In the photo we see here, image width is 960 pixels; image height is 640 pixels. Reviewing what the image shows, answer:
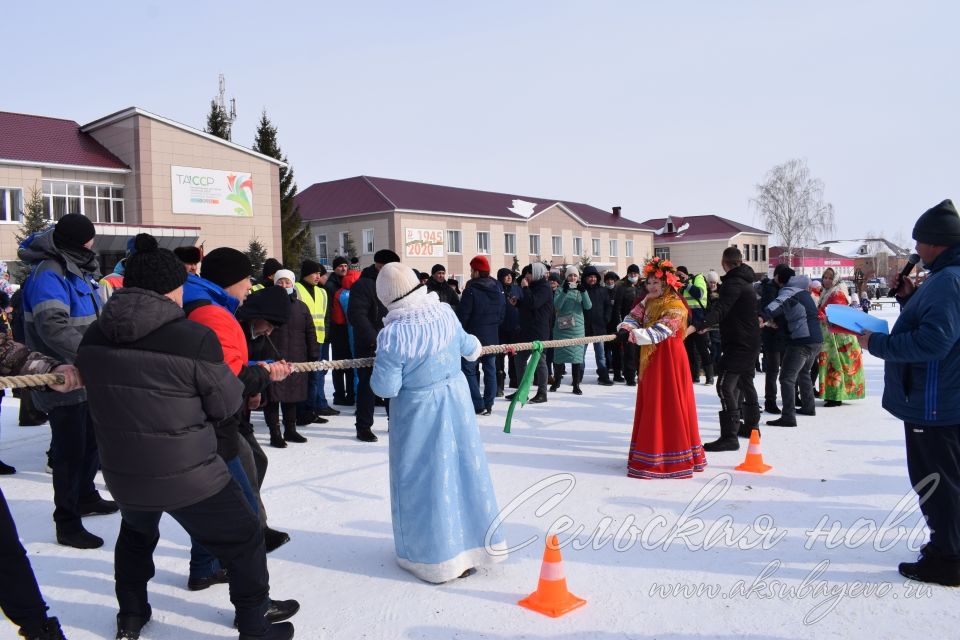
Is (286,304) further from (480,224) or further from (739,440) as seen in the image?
(480,224)

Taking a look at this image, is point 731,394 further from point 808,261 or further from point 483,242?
point 808,261

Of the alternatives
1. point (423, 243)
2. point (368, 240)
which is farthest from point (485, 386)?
point (368, 240)

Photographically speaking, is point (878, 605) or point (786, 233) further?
point (786, 233)

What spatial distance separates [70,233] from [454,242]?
36.4 meters

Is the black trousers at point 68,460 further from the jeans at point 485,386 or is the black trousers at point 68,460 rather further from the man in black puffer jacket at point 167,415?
the jeans at point 485,386

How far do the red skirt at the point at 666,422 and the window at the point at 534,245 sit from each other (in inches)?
1549

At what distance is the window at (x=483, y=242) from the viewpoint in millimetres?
42094

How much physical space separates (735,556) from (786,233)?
52.3m

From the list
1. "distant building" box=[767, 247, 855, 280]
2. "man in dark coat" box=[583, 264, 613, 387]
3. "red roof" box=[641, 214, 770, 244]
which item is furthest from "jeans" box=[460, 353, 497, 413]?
"red roof" box=[641, 214, 770, 244]

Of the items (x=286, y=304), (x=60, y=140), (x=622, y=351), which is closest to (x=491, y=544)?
(x=286, y=304)

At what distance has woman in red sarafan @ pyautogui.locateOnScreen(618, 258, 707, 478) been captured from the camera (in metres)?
6.02

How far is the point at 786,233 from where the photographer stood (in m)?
51.3

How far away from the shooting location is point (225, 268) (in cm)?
373

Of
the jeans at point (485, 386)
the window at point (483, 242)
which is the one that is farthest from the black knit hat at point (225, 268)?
the window at point (483, 242)
